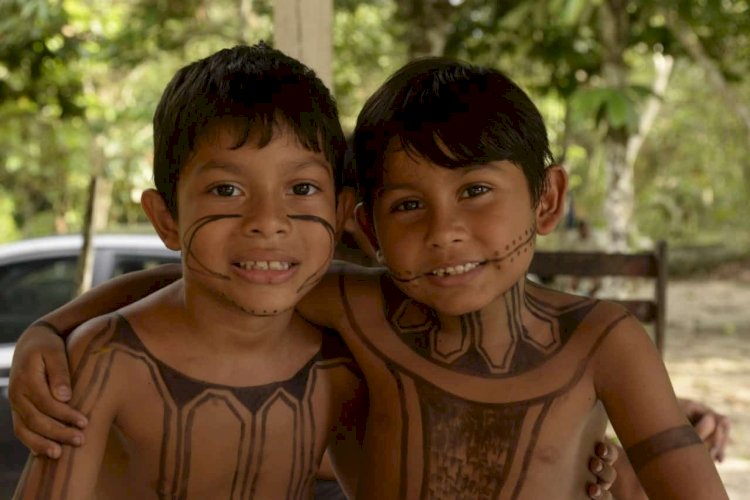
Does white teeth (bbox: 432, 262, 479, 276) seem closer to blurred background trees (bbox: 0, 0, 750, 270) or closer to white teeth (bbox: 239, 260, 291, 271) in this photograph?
white teeth (bbox: 239, 260, 291, 271)

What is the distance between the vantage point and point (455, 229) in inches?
54.7

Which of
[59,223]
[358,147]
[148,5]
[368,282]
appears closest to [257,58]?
[358,147]

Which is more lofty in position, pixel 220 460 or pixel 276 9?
pixel 276 9

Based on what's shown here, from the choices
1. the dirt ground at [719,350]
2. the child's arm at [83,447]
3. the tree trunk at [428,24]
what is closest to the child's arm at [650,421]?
the child's arm at [83,447]

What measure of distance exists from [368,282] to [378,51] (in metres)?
8.63

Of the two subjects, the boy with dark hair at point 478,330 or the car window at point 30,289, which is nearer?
the boy with dark hair at point 478,330

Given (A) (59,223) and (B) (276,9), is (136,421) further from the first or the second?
(A) (59,223)

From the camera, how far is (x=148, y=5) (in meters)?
8.08

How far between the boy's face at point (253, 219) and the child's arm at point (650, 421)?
0.51 meters

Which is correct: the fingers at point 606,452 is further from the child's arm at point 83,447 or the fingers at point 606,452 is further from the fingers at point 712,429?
the child's arm at point 83,447

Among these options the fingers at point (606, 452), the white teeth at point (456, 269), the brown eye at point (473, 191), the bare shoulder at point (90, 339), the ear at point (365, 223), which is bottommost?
the fingers at point (606, 452)

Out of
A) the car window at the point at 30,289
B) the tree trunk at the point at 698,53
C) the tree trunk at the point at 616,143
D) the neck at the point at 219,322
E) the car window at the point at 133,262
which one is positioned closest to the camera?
the neck at the point at 219,322

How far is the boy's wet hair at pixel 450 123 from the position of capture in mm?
1412

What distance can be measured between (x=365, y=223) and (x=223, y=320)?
30 cm
